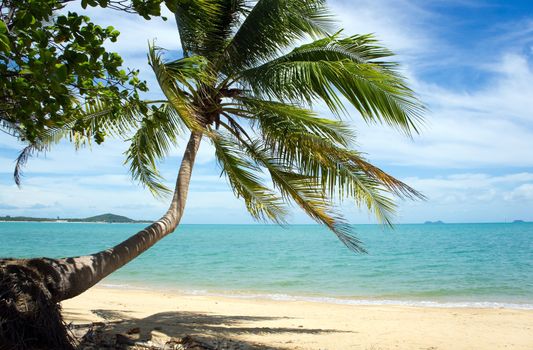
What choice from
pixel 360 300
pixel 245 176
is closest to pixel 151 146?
pixel 245 176

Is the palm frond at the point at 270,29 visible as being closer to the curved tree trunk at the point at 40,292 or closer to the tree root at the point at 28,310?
the curved tree trunk at the point at 40,292

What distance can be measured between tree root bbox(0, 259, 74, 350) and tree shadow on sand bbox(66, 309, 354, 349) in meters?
2.14

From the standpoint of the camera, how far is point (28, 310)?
4445 millimetres

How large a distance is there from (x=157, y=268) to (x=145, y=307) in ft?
51.5

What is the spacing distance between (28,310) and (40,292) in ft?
0.70

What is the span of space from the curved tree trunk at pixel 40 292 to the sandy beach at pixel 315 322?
228 centimetres

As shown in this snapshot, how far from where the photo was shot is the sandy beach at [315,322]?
819 centimetres

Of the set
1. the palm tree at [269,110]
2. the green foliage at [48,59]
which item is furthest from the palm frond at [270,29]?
the green foliage at [48,59]

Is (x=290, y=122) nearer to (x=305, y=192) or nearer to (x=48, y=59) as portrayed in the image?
(x=305, y=192)

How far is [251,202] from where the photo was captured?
8562 millimetres

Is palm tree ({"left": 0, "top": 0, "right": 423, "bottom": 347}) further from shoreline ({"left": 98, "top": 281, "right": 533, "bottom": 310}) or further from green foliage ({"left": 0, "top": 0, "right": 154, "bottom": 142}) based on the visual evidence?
shoreline ({"left": 98, "top": 281, "right": 533, "bottom": 310})

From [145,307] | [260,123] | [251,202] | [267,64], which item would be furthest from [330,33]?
[145,307]

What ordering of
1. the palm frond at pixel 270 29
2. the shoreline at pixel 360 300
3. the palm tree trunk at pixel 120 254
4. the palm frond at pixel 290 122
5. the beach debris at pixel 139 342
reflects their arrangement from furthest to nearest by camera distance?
the shoreline at pixel 360 300 → the palm frond at pixel 270 29 → the palm frond at pixel 290 122 → the beach debris at pixel 139 342 → the palm tree trunk at pixel 120 254

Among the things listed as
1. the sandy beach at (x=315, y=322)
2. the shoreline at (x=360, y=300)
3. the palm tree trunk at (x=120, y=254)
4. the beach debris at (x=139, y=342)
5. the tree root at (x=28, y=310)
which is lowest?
the shoreline at (x=360, y=300)
